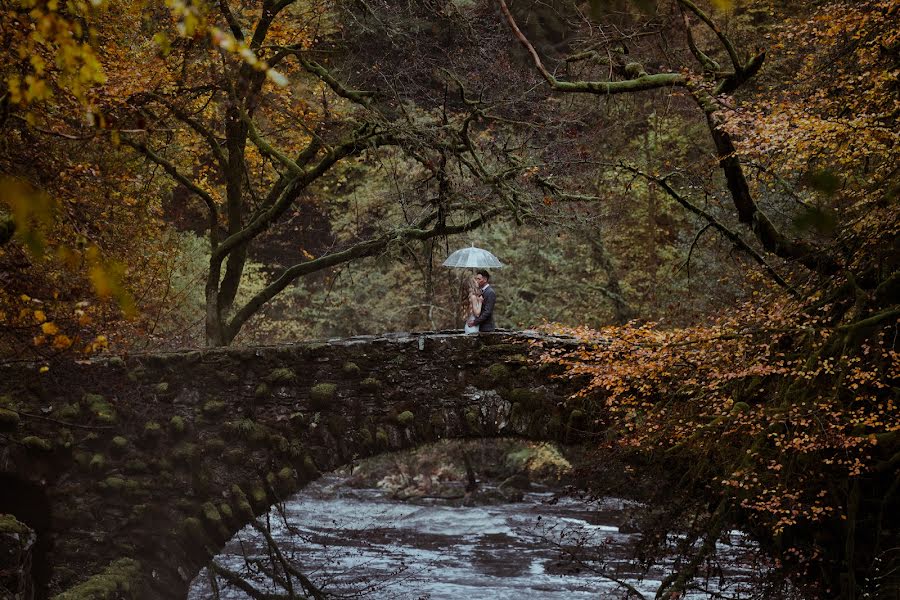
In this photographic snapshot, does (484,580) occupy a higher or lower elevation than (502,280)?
lower

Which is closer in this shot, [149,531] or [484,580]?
[149,531]

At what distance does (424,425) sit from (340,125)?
4.89 metres

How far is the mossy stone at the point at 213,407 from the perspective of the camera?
835 cm

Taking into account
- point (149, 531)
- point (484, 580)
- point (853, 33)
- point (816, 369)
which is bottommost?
point (484, 580)

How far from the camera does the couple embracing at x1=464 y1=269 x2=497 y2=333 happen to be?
8734 millimetres

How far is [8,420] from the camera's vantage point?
7.69 meters

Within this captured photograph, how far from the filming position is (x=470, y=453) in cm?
1698

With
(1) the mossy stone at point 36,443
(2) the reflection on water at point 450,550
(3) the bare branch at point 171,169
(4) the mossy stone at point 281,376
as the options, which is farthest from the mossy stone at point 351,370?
(3) the bare branch at point 171,169

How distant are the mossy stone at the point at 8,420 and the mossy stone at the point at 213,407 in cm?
157

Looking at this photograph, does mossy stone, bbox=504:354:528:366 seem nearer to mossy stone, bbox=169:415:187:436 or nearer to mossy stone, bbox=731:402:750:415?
mossy stone, bbox=731:402:750:415

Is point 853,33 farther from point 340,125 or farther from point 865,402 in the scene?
point 340,125

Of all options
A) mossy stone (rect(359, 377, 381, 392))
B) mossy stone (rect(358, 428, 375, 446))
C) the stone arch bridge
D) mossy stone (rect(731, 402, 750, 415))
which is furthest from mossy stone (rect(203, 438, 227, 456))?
mossy stone (rect(731, 402, 750, 415))

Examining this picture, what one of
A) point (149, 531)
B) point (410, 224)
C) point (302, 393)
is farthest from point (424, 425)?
point (410, 224)

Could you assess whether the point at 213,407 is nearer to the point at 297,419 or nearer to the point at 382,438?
A: the point at 297,419
